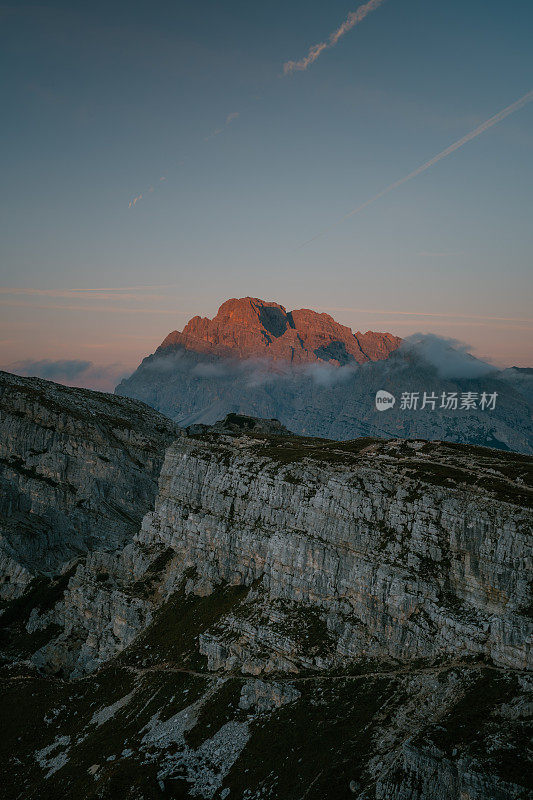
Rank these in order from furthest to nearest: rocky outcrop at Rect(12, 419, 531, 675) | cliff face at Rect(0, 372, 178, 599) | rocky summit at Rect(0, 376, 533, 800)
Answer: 1. cliff face at Rect(0, 372, 178, 599)
2. rocky outcrop at Rect(12, 419, 531, 675)
3. rocky summit at Rect(0, 376, 533, 800)

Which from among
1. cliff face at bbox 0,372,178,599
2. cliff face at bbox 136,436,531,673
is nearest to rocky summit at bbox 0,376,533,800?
cliff face at bbox 136,436,531,673

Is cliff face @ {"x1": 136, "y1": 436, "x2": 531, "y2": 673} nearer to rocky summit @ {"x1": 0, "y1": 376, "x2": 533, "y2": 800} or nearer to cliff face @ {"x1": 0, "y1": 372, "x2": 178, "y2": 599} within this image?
rocky summit @ {"x1": 0, "y1": 376, "x2": 533, "y2": 800}

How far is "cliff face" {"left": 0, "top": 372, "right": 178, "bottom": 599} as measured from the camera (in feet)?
524

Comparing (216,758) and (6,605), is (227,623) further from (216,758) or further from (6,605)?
(6,605)

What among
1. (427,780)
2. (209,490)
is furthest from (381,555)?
(209,490)

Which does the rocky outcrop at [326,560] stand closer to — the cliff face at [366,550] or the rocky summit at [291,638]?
the cliff face at [366,550]

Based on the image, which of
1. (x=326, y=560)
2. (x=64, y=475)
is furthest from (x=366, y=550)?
(x=64, y=475)

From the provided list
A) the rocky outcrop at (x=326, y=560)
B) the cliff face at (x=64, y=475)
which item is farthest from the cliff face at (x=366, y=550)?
the cliff face at (x=64, y=475)

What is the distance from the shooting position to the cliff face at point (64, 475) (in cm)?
15975

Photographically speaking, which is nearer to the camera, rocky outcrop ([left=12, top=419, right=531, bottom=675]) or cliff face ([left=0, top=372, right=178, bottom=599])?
rocky outcrop ([left=12, top=419, right=531, bottom=675])

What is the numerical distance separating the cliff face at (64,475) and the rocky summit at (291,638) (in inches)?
973

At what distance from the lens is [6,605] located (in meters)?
134

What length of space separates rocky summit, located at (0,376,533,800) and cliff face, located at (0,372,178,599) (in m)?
24.7

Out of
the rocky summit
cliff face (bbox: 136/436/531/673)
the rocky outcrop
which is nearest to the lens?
the rocky summit
